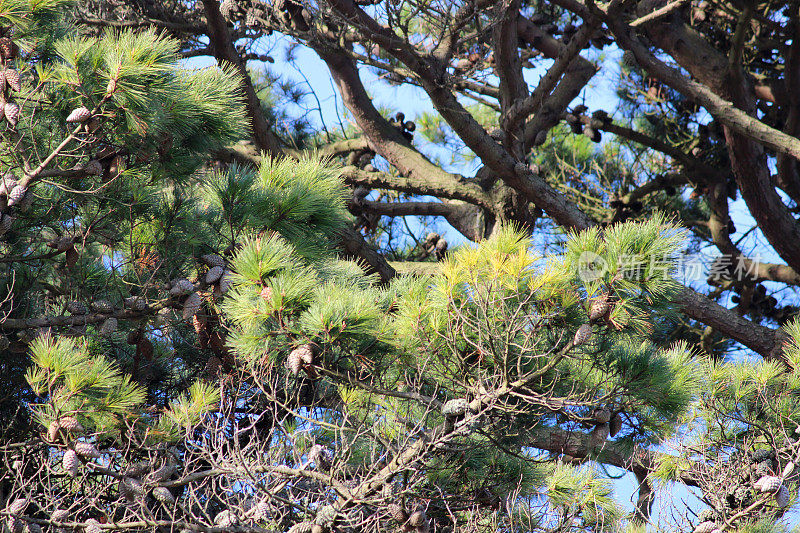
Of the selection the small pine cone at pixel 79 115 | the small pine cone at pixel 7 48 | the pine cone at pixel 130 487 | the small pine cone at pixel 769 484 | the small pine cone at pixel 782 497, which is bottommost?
the pine cone at pixel 130 487

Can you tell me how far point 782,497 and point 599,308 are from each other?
3.05ft

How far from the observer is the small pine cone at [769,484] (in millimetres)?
2064

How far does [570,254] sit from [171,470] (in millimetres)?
Result: 1227

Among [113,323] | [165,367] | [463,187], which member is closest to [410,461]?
[113,323]

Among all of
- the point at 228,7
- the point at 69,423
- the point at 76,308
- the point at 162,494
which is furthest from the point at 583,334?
the point at 228,7

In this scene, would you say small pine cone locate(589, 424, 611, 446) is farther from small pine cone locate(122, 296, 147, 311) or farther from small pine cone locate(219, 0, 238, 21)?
small pine cone locate(219, 0, 238, 21)

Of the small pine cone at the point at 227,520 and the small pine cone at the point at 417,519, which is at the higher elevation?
the small pine cone at the point at 417,519

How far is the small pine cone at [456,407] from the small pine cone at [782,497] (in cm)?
104

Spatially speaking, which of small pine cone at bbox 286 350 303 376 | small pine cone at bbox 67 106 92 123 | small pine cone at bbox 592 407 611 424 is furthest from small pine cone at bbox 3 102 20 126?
small pine cone at bbox 592 407 611 424

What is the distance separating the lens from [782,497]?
6.95 ft

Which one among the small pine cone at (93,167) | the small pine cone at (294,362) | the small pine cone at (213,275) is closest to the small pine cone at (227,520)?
the small pine cone at (294,362)

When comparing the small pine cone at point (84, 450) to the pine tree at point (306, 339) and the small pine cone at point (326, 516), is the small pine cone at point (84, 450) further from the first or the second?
the small pine cone at point (326, 516)

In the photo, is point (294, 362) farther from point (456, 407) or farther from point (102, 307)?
point (102, 307)

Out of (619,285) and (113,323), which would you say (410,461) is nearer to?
(619,285)
